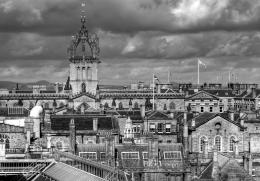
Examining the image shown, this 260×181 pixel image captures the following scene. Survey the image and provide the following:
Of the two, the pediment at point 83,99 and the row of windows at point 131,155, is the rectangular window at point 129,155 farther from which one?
the pediment at point 83,99

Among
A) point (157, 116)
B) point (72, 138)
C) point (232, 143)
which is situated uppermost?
point (157, 116)

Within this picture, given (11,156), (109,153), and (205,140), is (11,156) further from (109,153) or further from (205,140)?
(205,140)

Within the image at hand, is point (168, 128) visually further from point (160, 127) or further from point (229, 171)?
point (229, 171)

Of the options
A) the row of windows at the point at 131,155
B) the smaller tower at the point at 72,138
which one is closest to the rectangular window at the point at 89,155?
the row of windows at the point at 131,155

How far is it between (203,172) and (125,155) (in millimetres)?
7883

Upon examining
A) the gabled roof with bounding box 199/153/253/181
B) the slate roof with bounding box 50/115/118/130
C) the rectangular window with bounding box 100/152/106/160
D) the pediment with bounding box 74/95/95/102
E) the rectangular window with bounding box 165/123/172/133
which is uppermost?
the pediment with bounding box 74/95/95/102

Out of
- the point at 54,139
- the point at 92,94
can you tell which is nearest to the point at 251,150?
the point at 54,139

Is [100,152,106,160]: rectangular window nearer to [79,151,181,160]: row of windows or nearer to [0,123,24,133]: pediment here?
[79,151,181,160]: row of windows

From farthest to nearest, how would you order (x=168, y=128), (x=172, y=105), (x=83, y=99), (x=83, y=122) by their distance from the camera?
(x=172, y=105) < (x=83, y=99) < (x=168, y=128) < (x=83, y=122)

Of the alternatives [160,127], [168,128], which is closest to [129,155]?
[168,128]

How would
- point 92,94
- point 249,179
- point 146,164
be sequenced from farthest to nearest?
point 92,94
point 146,164
point 249,179

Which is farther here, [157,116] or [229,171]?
[157,116]

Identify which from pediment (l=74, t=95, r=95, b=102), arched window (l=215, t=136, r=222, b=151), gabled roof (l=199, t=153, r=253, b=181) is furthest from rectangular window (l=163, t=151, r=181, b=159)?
pediment (l=74, t=95, r=95, b=102)

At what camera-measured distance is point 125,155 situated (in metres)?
74.9
